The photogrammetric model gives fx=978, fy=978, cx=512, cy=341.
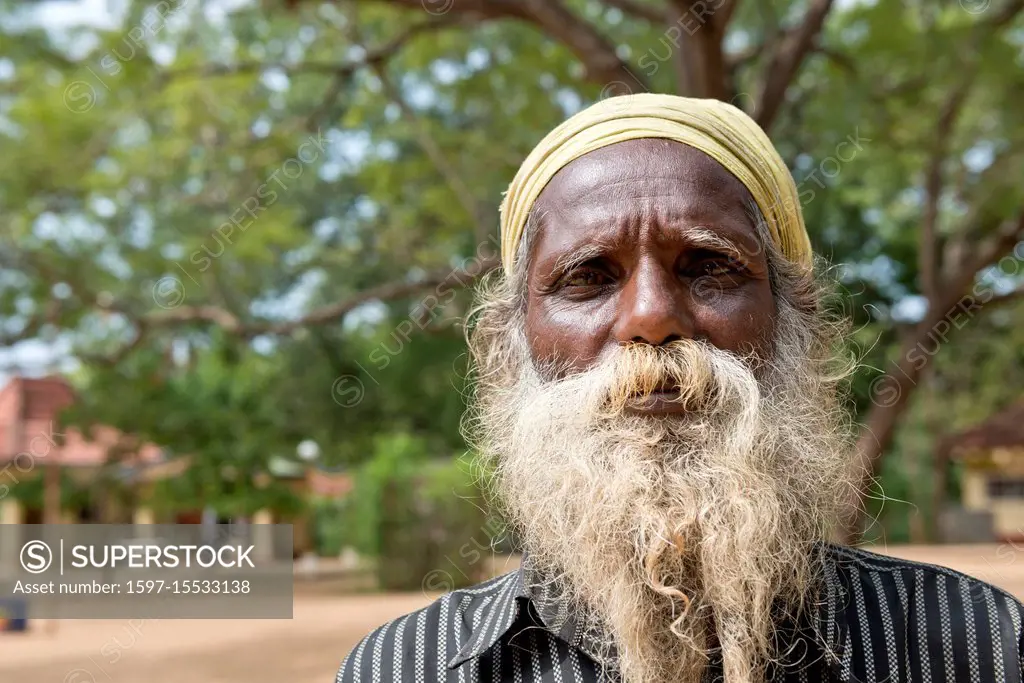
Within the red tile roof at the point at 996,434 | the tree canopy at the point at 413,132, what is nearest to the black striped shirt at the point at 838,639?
the tree canopy at the point at 413,132

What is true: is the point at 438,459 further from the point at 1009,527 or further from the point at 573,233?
the point at 573,233

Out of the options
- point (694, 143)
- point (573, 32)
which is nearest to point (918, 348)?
point (573, 32)

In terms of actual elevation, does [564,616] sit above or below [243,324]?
below

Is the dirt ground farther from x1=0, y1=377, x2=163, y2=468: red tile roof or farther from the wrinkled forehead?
the wrinkled forehead

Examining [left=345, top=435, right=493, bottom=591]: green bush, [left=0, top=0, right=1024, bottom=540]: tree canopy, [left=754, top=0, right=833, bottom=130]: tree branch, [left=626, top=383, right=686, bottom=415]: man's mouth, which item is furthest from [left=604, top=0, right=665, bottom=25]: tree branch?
[left=345, top=435, right=493, bottom=591]: green bush

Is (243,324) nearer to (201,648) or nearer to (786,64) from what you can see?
(201,648)

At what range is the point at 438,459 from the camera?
21953mm

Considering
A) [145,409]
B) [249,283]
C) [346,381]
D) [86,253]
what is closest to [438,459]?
[346,381]

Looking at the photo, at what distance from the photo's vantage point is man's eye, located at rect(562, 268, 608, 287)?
64.5 inches

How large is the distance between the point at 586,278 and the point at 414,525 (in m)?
16.1

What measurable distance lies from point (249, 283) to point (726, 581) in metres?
11.0

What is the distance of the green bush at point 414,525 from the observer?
54.7ft

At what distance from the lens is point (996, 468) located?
2430 cm

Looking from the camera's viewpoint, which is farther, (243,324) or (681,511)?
(243,324)
